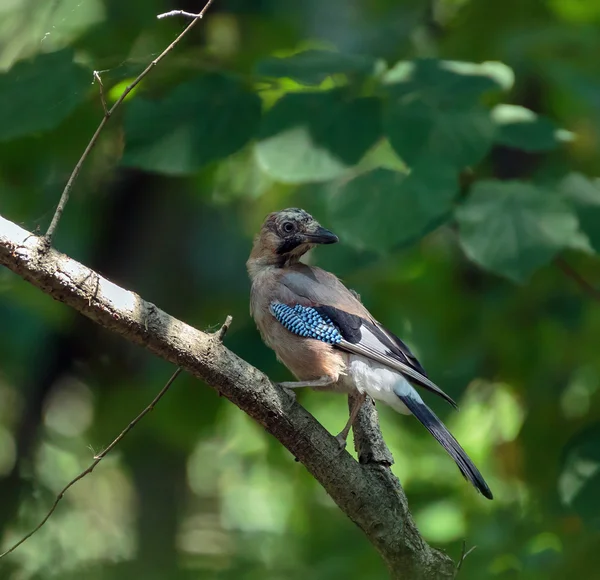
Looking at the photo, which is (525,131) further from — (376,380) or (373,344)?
(376,380)

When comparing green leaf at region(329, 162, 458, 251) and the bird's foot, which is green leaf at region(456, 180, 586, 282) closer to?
green leaf at region(329, 162, 458, 251)

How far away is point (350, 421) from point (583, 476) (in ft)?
4.05

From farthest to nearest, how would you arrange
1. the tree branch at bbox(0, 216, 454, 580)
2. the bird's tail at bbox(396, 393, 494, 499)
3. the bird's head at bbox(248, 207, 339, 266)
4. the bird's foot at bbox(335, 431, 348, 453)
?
the bird's head at bbox(248, 207, 339, 266)
the bird's tail at bbox(396, 393, 494, 499)
the bird's foot at bbox(335, 431, 348, 453)
the tree branch at bbox(0, 216, 454, 580)

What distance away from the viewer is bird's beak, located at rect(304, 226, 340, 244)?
474 centimetres

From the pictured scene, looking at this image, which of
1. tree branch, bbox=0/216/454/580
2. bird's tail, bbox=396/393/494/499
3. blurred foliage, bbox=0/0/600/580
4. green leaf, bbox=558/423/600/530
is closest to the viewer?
tree branch, bbox=0/216/454/580

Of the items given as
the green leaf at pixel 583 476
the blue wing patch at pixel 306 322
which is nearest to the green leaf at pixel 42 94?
the blue wing patch at pixel 306 322

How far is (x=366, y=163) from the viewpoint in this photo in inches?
183

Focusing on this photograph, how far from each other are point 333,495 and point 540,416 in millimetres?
2411

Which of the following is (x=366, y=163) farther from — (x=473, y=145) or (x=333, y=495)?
(x=333, y=495)

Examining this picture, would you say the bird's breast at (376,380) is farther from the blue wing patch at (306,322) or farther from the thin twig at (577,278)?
the thin twig at (577,278)

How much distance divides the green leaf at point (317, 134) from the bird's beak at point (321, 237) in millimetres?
487

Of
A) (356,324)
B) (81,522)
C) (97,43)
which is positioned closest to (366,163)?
(356,324)

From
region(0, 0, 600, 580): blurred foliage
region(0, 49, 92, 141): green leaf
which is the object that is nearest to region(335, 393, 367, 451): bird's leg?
region(0, 0, 600, 580): blurred foliage

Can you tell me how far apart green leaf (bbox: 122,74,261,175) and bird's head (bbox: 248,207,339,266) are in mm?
683
